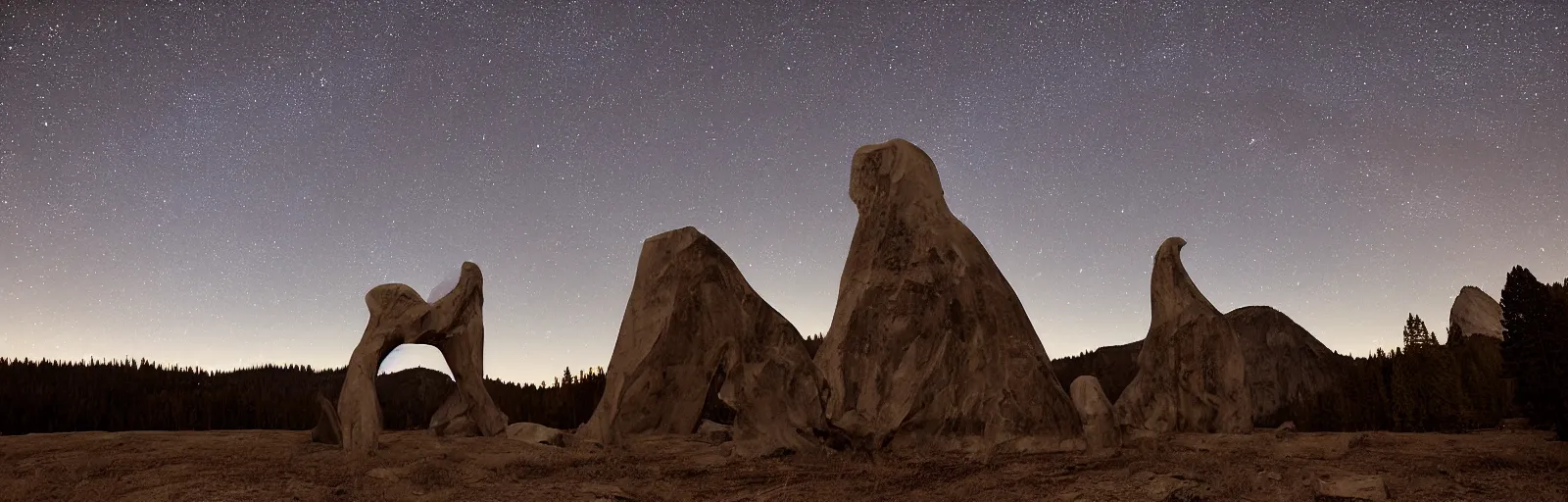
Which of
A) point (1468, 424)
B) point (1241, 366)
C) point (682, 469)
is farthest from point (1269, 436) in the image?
point (682, 469)

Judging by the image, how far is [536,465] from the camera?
1617cm

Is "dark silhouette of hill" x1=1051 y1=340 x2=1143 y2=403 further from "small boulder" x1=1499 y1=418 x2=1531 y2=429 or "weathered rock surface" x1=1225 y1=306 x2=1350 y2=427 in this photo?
"small boulder" x1=1499 y1=418 x2=1531 y2=429

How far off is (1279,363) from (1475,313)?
818 inches

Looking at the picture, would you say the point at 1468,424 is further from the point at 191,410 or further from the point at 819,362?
the point at 191,410

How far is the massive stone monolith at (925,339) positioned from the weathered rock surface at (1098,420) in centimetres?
32

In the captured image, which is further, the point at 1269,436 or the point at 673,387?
the point at 673,387

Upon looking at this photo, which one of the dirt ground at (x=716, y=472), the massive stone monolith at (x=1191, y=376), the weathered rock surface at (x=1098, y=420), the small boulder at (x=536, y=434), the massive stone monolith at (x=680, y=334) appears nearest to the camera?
the dirt ground at (x=716, y=472)

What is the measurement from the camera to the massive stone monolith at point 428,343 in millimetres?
17234

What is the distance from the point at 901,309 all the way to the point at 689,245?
4.96m

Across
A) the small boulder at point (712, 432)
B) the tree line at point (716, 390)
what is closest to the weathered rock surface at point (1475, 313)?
the tree line at point (716, 390)

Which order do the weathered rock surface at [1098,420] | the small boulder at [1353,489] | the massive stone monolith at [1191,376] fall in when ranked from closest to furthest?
1. the small boulder at [1353,489]
2. the weathered rock surface at [1098,420]
3. the massive stone monolith at [1191,376]

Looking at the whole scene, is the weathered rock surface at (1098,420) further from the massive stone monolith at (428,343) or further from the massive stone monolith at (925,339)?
the massive stone monolith at (428,343)

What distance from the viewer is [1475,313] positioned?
41281 mm

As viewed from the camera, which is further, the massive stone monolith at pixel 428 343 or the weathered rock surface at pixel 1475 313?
the weathered rock surface at pixel 1475 313
